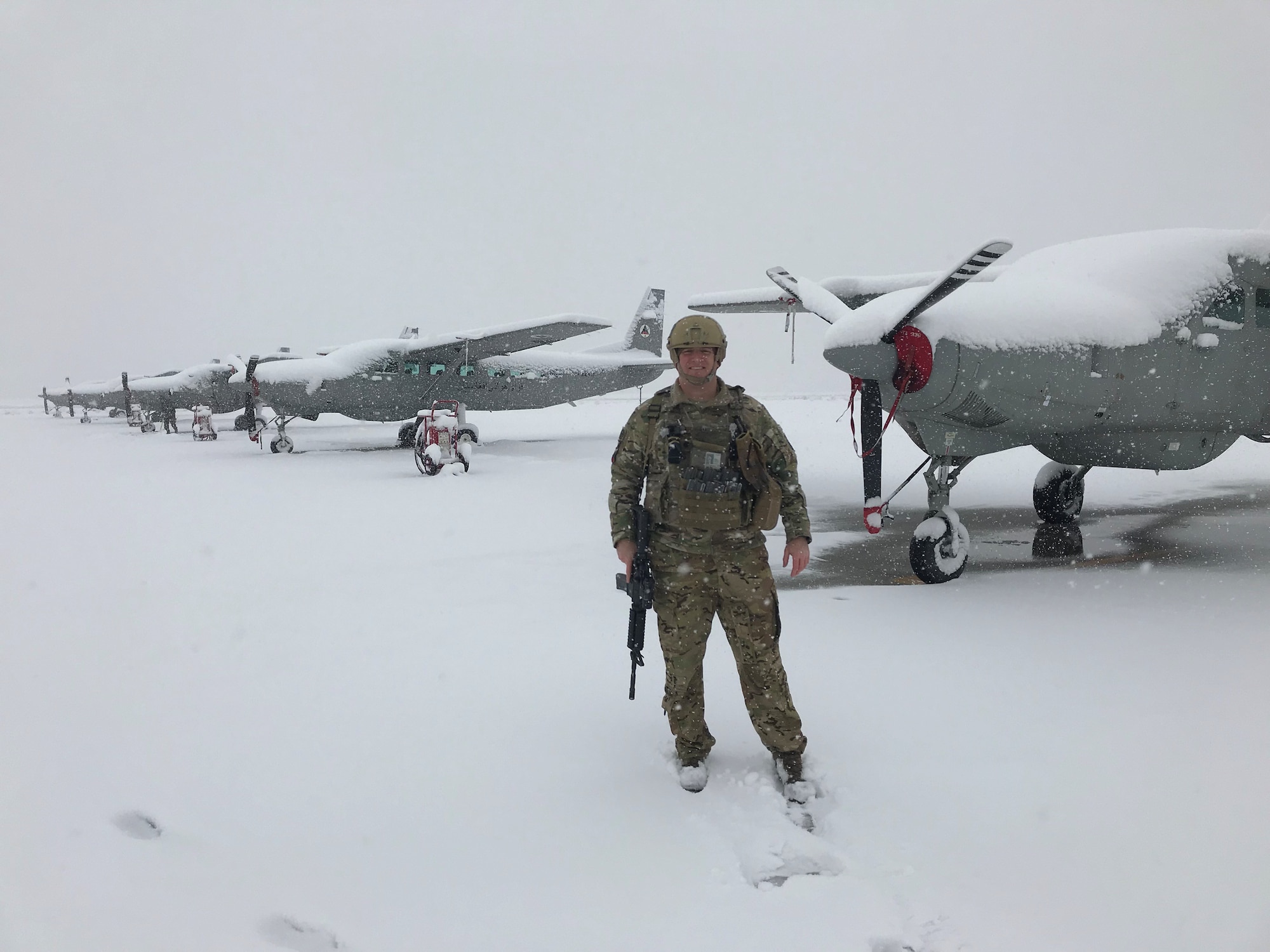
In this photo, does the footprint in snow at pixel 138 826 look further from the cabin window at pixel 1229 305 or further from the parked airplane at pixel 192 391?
the parked airplane at pixel 192 391

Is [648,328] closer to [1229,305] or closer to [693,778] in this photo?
[1229,305]

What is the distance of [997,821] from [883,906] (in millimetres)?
760

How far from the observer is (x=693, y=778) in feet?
10.4

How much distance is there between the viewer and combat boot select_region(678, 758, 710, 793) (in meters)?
3.17

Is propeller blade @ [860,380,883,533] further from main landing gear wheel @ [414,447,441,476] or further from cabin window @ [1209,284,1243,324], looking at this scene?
main landing gear wheel @ [414,447,441,476]

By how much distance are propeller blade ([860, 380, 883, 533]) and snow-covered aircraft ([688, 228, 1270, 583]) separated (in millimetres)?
13

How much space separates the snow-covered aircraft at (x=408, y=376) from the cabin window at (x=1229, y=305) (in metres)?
12.4

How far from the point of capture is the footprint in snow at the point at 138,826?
289 centimetres

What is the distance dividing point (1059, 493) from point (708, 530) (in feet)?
25.3

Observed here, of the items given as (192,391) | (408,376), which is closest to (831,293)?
(408,376)

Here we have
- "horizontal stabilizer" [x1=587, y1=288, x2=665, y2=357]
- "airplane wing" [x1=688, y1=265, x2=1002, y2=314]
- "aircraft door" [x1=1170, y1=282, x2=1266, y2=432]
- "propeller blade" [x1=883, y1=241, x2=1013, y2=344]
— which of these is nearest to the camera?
"propeller blade" [x1=883, y1=241, x2=1013, y2=344]

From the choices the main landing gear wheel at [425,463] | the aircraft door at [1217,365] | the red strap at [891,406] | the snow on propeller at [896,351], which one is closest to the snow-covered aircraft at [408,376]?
the main landing gear wheel at [425,463]

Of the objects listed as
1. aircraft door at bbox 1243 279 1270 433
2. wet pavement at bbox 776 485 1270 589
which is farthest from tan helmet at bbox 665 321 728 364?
aircraft door at bbox 1243 279 1270 433

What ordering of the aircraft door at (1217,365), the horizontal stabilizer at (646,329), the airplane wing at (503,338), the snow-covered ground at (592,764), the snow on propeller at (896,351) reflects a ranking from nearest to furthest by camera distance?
1. the snow-covered ground at (592,764)
2. the snow on propeller at (896,351)
3. the aircraft door at (1217,365)
4. the airplane wing at (503,338)
5. the horizontal stabilizer at (646,329)
